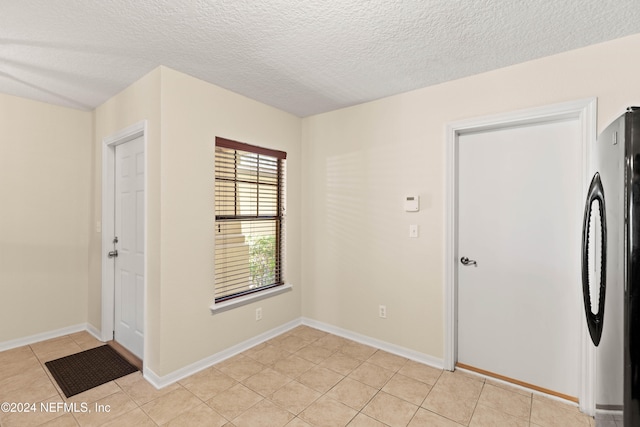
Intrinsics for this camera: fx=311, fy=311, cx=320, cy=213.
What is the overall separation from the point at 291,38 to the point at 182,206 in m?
1.50

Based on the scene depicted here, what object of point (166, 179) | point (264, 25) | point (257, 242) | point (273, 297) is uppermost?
point (264, 25)

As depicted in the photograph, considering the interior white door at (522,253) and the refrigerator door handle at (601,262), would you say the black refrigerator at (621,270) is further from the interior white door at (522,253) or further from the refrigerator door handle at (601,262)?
the interior white door at (522,253)

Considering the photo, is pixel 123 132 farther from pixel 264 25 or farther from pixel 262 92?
pixel 264 25

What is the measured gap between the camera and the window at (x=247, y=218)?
2.89m

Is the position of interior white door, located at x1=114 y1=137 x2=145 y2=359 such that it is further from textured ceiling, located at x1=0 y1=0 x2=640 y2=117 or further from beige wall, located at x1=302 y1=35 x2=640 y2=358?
beige wall, located at x1=302 y1=35 x2=640 y2=358

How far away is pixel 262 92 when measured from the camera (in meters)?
2.89

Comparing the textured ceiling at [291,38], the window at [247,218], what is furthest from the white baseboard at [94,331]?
the textured ceiling at [291,38]

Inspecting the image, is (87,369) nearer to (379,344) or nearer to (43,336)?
(43,336)

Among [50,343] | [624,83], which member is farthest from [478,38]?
[50,343]

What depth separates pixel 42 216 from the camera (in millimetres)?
3205

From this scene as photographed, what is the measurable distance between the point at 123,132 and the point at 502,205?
3334 mm

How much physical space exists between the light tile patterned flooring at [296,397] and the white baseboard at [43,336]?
0.10 metres

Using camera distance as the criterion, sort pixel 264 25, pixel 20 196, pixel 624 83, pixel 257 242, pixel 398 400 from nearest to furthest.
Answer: pixel 264 25, pixel 624 83, pixel 398 400, pixel 20 196, pixel 257 242

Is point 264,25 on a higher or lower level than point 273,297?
higher
